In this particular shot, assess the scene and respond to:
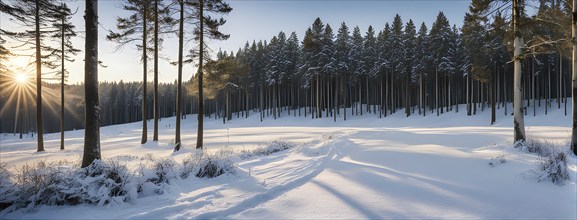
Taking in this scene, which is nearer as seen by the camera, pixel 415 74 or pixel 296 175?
pixel 296 175

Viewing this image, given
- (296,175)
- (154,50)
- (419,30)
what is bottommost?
(296,175)

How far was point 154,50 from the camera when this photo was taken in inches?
754

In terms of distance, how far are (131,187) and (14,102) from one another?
125m

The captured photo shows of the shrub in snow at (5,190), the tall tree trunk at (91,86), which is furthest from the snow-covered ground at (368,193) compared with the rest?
the tall tree trunk at (91,86)

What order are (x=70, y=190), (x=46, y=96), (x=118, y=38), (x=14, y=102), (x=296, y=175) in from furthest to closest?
(x=46, y=96)
(x=14, y=102)
(x=118, y=38)
(x=296, y=175)
(x=70, y=190)

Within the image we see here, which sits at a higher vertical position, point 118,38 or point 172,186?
point 118,38

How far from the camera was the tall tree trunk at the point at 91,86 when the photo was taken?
7.12m

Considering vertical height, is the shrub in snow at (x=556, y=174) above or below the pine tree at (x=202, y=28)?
below

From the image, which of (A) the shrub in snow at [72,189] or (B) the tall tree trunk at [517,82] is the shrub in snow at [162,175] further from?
(B) the tall tree trunk at [517,82]

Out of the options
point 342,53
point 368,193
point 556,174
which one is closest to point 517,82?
point 556,174

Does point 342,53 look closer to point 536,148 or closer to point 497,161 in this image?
point 536,148

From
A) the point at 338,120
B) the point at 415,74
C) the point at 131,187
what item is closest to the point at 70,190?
the point at 131,187

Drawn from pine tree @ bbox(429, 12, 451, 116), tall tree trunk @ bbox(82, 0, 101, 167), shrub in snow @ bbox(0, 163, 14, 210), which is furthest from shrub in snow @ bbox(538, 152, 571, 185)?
pine tree @ bbox(429, 12, 451, 116)

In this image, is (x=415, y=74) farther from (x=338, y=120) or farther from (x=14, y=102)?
(x=14, y=102)
